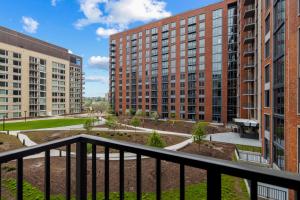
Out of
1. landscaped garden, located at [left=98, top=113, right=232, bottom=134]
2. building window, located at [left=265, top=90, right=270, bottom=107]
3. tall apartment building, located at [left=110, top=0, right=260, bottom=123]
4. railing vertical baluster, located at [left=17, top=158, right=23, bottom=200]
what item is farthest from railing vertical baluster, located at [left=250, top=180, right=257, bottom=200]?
tall apartment building, located at [left=110, top=0, right=260, bottom=123]

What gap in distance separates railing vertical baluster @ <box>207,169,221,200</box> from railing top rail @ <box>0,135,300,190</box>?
0.13 ft

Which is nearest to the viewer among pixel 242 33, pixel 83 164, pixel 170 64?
pixel 83 164

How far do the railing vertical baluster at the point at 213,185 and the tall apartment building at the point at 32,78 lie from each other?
187 ft

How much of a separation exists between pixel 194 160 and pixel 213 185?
0.71 ft

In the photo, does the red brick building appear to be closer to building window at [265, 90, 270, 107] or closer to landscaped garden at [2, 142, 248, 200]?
building window at [265, 90, 270, 107]

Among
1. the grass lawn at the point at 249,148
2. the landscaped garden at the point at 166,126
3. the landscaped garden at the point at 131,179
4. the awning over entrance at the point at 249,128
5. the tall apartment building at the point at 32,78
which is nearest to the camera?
the landscaped garden at the point at 131,179

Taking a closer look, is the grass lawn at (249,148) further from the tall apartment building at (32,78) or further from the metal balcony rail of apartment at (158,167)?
the tall apartment building at (32,78)

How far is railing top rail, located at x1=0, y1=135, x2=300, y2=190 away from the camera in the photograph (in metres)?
A: 1.20

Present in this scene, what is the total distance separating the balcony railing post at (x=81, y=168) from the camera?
2279 mm

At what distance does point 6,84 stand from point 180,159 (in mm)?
61470

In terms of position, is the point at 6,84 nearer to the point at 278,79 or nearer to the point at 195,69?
the point at 195,69

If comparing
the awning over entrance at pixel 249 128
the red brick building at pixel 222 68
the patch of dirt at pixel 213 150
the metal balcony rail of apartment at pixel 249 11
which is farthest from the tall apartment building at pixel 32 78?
the metal balcony rail of apartment at pixel 249 11

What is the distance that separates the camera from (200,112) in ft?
160

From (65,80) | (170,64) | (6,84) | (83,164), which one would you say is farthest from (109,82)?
(83,164)
